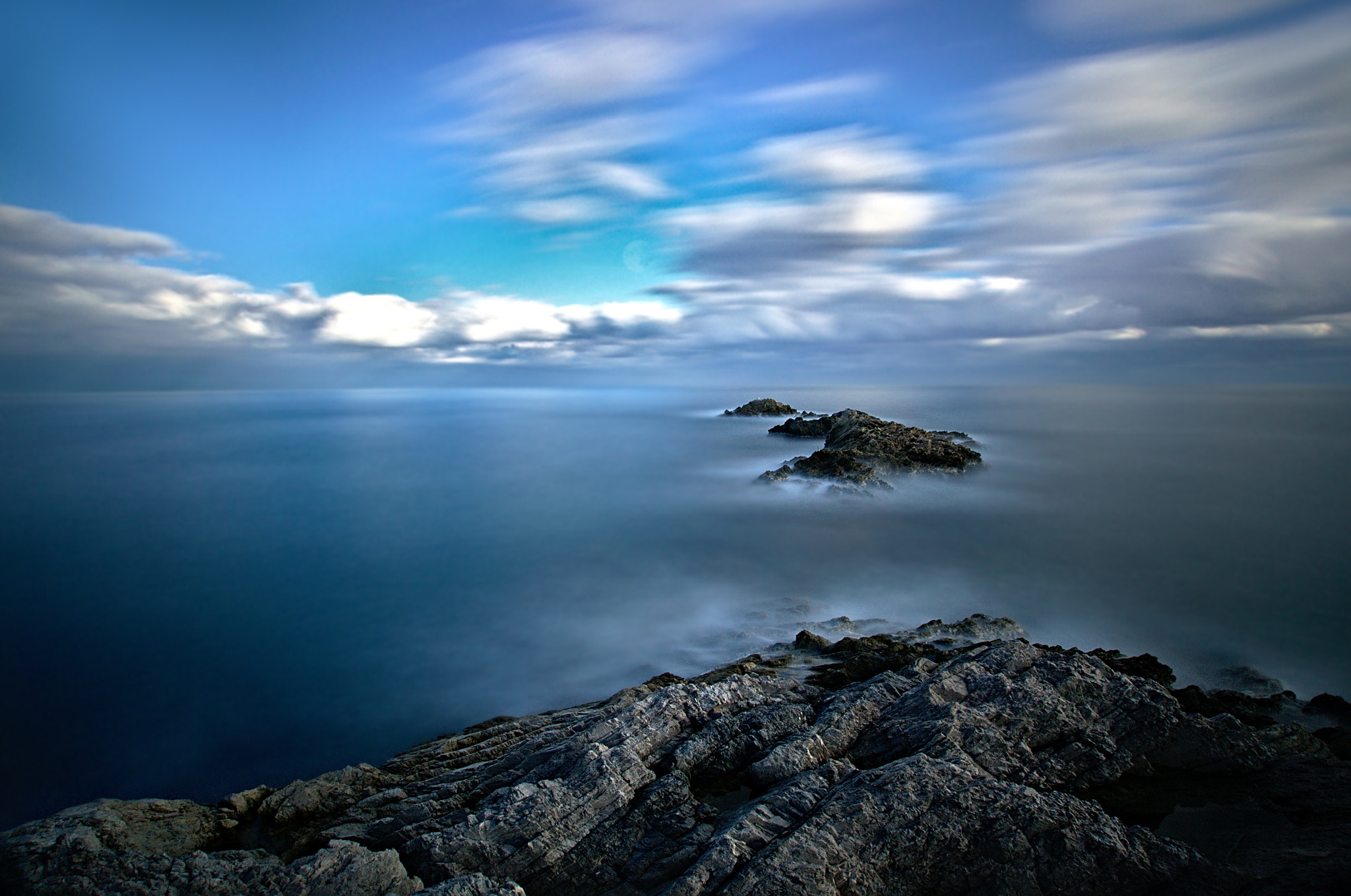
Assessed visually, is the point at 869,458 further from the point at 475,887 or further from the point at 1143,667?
the point at 475,887

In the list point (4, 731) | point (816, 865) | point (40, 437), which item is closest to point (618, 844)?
point (816, 865)

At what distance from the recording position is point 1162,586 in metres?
17.9

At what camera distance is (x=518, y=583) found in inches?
795

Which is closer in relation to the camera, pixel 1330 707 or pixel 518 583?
pixel 1330 707

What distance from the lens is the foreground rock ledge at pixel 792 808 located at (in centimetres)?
605

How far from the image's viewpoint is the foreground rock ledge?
6.05 m

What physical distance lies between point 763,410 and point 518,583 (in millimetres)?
67046

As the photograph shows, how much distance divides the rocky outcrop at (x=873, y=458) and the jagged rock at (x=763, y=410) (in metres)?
42.3

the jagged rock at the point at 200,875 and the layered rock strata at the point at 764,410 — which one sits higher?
the layered rock strata at the point at 764,410

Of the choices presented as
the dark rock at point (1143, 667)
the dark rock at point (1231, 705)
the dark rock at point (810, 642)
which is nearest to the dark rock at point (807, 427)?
the dark rock at point (810, 642)

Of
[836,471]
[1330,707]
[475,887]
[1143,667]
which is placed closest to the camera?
[475,887]

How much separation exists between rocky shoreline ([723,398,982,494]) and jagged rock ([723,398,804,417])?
40.7 meters

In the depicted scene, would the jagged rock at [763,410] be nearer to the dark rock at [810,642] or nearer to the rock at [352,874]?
the dark rock at [810,642]

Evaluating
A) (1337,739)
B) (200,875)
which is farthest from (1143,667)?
(200,875)
